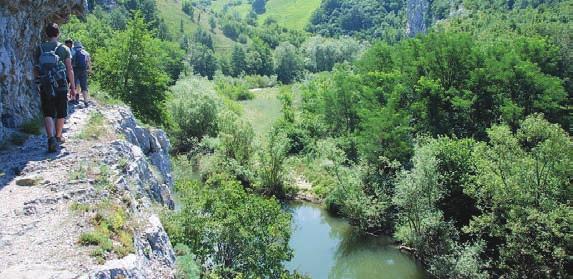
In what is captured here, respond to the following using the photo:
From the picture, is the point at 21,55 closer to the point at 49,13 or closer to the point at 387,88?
the point at 49,13

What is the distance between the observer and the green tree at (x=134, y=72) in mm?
33781

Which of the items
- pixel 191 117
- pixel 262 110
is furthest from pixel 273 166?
pixel 262 110

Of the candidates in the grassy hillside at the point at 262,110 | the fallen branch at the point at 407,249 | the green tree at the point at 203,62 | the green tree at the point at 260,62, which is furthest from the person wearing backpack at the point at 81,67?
the green tree at the point at 260,62

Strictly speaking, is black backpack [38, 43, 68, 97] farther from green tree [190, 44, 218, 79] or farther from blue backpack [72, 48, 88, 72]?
green tree [190, 44, 218, 79]

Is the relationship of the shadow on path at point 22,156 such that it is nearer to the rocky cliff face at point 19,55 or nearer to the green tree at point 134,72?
the rocky cliff face at point 19,55

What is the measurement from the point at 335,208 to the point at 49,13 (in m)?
24.8

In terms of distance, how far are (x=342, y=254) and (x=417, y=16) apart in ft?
431

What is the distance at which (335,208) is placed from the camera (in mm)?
36375

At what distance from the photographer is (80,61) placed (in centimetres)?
1708

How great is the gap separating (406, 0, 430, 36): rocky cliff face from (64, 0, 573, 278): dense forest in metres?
84.5

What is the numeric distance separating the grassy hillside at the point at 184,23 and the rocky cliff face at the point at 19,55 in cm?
12541

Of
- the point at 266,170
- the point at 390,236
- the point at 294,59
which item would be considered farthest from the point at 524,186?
the point at 294,59

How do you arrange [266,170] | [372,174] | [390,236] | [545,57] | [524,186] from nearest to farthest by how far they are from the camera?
[524,186]
[390,236]
[372,174]
[266,170]
[545,57]

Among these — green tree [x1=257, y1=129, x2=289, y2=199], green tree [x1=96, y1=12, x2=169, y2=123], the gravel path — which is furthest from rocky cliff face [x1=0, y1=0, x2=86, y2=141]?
green tree [x1=257, y1=129, x2=289, y2=199]
